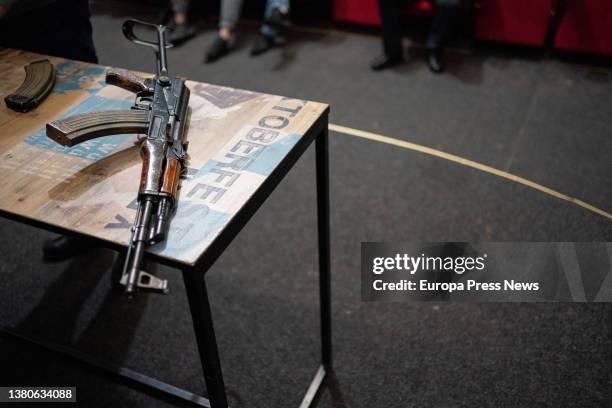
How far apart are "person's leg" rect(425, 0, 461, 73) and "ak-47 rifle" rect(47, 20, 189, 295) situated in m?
2.20

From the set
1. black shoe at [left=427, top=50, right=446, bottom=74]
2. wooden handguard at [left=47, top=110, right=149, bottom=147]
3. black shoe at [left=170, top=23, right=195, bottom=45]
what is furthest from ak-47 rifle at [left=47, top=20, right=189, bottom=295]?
black shoe at [left=170, top=23, right=195, bottom=45]

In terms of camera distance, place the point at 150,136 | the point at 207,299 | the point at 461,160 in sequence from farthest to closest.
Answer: the point at 461,160 < the point at 150,136 < the point at 207,299

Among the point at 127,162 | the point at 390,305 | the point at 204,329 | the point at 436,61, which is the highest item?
the point at 127,162

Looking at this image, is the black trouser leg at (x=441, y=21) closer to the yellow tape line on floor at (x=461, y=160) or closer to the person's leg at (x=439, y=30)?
the person's leg at (x=439, y=30)

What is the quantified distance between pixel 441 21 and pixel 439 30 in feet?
0.18

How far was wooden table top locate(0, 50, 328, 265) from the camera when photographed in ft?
3.81

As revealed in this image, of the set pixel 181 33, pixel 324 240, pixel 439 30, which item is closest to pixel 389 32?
pixel 439 30

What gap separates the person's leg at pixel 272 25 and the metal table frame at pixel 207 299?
2.38 meters

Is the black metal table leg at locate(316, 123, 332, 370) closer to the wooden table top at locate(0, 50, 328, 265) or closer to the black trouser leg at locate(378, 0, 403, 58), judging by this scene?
the wooden table top at locate(0, 50, 328, 265)

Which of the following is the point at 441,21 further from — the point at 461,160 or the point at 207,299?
the point at 207,299

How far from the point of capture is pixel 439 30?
346cm

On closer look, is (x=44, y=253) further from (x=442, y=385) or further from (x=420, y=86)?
(x=420, y=86)

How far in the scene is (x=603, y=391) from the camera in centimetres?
173

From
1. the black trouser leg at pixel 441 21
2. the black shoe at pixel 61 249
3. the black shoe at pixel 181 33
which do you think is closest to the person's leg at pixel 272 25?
the black shoe at pixel 181 33
